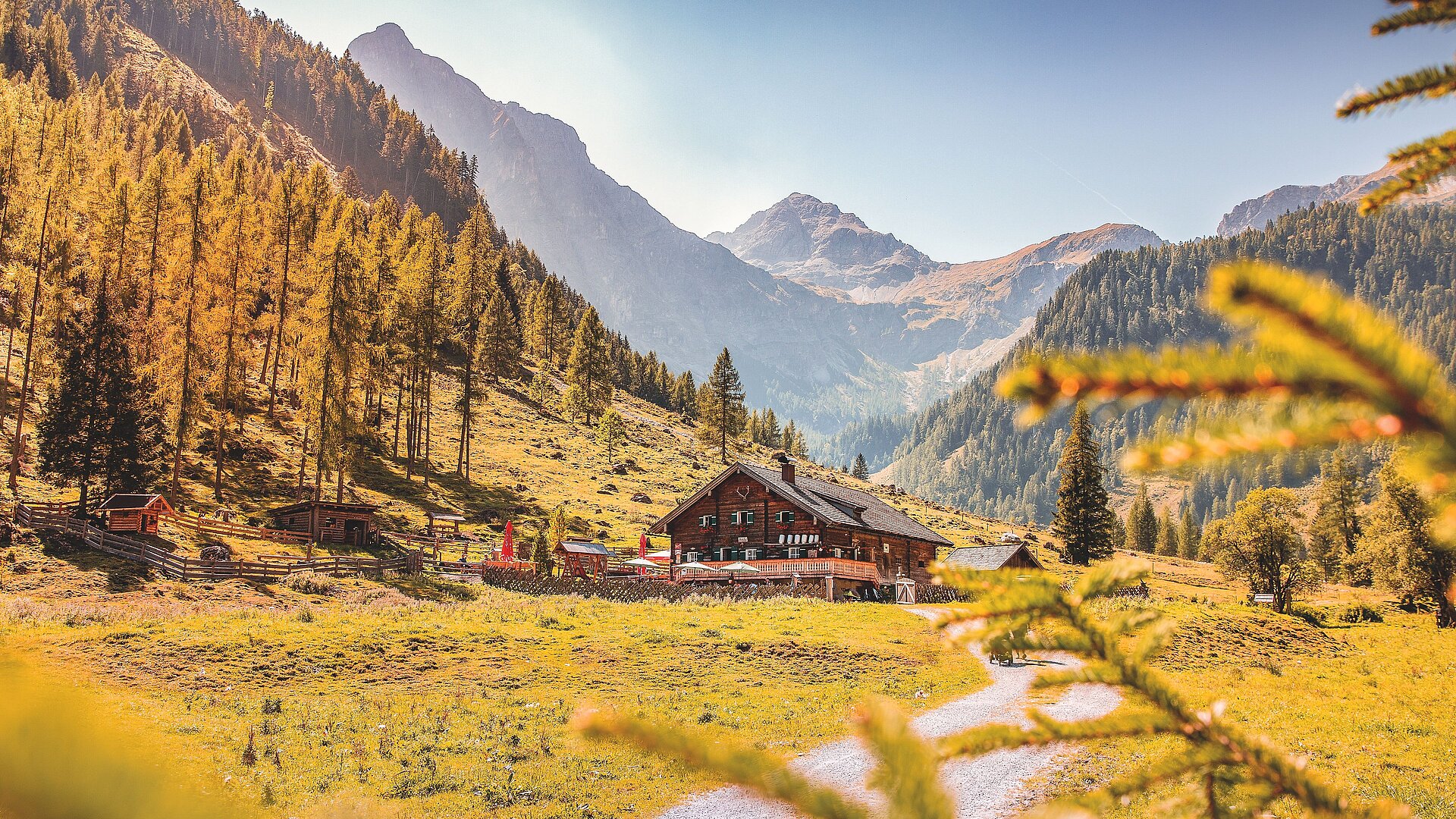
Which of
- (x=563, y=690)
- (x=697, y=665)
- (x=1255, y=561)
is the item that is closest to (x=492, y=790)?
(x=563, y=690)

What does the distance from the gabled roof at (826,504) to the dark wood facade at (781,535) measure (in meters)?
0.10

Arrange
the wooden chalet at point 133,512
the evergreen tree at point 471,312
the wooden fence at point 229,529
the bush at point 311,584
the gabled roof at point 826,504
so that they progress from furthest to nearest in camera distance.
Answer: the evergreen tree at point 471,312 → the gabled roof at point 826,504 → the wooden fence at point 229,529 → the wooden chalet at point 133,512 → the bush at point 311,584

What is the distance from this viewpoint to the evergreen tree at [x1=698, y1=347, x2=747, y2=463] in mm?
115250

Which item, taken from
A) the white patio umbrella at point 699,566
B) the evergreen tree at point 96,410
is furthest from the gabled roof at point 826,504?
the evergreen tree at point 96,410

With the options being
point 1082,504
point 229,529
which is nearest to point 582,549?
point 229,529

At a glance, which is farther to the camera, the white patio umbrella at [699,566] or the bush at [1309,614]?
the white patio umbrella at [699,566]

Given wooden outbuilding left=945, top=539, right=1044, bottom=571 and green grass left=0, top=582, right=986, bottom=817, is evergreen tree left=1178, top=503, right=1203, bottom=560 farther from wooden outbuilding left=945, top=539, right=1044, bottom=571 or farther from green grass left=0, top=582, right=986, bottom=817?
green grass left=0, top=582, right=986, bottom=817

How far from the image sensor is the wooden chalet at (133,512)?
127 ft

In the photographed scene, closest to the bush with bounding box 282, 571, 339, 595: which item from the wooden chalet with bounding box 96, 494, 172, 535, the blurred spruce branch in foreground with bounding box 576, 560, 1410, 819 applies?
the wooden chalet with bounding box 96, 494, 172, 535

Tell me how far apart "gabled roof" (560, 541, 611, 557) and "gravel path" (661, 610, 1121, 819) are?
31.9 meters

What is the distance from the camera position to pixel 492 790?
15336 millimetres

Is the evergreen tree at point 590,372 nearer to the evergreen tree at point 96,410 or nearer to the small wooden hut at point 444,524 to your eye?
the small wooden hut at point 444,524

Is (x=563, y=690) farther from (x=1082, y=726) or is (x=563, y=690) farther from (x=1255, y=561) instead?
(x=1255, y=561)

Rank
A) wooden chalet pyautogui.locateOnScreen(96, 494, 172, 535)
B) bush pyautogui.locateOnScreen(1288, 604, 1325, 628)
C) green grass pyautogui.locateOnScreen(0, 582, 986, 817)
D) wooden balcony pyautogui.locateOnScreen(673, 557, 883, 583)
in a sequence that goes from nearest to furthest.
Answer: green grass pyautogui.locateOnScreen(0, 582, 986, 817) < wooden chalet pyautogui.locateOnScreen(96, 494, 172, 535) < bush pyautogui.locateOnScreen(1288, 604, 1325, 628) < wooden balcony pyautogui.locateOnScreen(673, 557, 883, 583)
